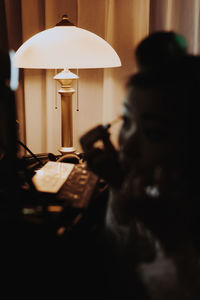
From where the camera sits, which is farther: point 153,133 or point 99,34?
point 99,34

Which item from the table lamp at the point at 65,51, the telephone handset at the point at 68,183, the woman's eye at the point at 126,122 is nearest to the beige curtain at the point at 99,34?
the table lamp at the point at 65,51

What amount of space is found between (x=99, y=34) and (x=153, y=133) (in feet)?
3.49

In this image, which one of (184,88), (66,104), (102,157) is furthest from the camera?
(66,104)

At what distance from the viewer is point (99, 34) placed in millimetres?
1530

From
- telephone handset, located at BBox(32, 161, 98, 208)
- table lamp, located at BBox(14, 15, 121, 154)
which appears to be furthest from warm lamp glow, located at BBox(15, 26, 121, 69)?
telephone handset, located at BBox(32, 161, 98, 208)

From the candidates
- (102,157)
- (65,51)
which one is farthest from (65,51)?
(102,157)

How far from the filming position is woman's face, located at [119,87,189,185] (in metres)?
0.56

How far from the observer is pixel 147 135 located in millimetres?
583

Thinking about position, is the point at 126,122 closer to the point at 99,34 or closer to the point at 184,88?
the point at 184,88

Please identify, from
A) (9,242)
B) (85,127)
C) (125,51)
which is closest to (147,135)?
(9,242)

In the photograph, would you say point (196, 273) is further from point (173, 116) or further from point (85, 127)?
point (85, 127)

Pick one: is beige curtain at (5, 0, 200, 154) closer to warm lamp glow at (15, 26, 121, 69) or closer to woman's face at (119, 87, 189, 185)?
warm lamp glow at (15, 26, 121, 69)

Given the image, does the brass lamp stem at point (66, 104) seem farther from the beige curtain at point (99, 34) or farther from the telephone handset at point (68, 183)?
the telephone handset at point (68, 183)

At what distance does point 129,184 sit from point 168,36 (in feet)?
0.80
